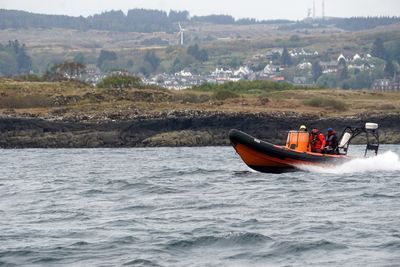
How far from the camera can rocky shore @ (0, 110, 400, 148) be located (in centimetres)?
5772

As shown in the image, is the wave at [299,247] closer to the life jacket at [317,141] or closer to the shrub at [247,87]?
the life jacket at [317,141]

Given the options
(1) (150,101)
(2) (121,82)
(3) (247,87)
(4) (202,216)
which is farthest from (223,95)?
(4) (202,216)

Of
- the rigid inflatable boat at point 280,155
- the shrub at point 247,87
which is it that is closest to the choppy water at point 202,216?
the rigid inflatable boat at point 280,155

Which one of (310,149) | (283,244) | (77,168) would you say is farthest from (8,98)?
(283,244)

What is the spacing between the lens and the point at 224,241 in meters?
20.2

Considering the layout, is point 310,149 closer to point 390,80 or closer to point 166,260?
point 166,260

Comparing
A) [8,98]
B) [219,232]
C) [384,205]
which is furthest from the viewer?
[8,98]

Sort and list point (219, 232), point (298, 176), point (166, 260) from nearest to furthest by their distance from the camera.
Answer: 1. point (166, 260)
2. point (219, 232)
3. point (298, 176)

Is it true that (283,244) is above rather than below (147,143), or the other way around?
above

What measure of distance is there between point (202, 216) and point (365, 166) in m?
12.9

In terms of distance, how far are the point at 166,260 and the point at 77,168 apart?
834 inches

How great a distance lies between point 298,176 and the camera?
32.8 metres

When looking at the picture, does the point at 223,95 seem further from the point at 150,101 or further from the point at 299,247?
the point at 299,247

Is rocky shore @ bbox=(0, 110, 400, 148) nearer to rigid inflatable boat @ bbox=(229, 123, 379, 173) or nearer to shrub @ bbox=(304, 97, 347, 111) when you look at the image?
shrub @ bbox=(304, 97, 347, 111)
